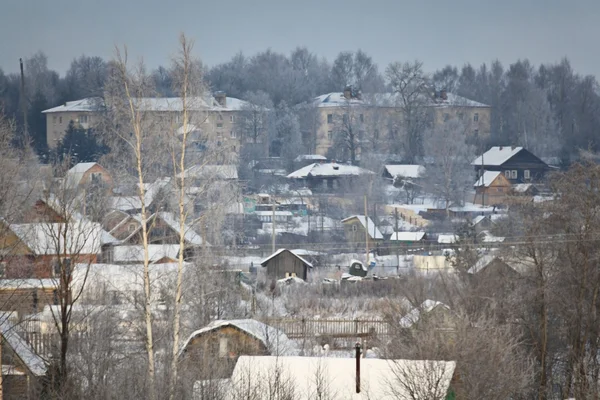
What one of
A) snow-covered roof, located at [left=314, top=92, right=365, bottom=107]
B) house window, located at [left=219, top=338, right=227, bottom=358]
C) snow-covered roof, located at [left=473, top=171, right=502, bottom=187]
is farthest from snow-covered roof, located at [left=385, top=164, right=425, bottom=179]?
house window, located at [left=219, top=338, right=227, bottom=358]

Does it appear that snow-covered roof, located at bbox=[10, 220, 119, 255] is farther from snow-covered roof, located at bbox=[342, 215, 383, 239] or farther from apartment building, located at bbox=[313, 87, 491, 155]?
apartment building, located at bbox=[313, 87, 491, 155]

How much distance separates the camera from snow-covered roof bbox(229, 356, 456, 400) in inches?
414

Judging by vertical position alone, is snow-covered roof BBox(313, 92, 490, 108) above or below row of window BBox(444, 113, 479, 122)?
above

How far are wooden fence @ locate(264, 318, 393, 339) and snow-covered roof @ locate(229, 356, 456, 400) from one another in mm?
6774

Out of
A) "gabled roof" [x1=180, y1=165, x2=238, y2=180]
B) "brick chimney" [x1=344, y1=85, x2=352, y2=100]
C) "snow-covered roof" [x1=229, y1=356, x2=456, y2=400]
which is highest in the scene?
"brick chimney" [x1=344, y1=85, x2=352, y2=100]

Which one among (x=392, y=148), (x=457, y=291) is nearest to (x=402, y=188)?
(x=392, y=148)

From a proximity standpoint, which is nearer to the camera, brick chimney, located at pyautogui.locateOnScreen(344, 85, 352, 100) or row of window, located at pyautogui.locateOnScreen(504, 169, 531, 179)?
row of window, located at pyautogui.locateOnScreen(504, 169, 531, 179)

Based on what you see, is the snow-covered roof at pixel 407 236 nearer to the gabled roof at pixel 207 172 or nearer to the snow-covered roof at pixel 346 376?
the snow-covered roof at pixel 346 376

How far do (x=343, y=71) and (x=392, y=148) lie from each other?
599 inches

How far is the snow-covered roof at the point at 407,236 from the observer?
32406mm

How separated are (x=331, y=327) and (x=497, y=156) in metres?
29.0

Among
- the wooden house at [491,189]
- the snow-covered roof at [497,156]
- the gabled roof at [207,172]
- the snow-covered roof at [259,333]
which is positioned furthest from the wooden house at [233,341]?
the snow-covered roof at [497,156]

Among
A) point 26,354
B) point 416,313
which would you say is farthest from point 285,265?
point 26,354

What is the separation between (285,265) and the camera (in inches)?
1042
